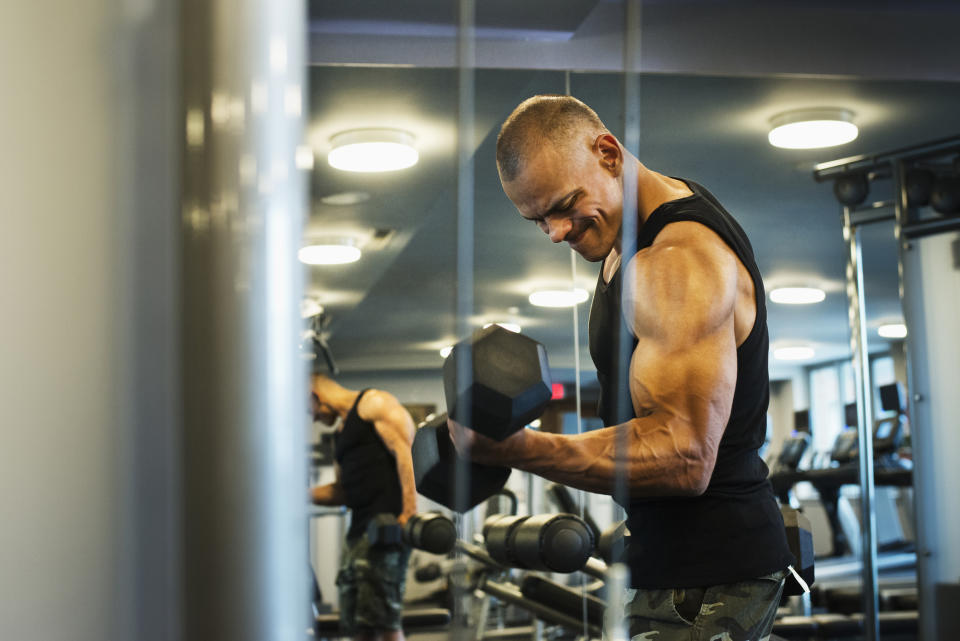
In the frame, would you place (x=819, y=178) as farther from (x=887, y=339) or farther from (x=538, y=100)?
(x=538, y=100)

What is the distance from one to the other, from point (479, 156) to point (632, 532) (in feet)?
4.17

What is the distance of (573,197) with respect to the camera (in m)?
0.97

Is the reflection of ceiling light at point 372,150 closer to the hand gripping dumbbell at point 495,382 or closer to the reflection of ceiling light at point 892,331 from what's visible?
the hand gripping dumbbell at point 495,382

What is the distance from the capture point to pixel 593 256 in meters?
1.03

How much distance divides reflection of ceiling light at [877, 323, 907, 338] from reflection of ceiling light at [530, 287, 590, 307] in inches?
66.8

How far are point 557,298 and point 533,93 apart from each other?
485mm

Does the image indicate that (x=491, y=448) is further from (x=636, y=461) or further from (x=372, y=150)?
(x=372, y=150)

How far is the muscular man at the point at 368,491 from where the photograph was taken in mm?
2062

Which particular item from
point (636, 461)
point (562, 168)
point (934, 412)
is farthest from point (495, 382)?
point (934, 412)

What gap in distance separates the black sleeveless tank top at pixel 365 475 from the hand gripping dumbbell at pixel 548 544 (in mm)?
882

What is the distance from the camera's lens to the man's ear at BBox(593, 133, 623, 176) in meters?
0.96

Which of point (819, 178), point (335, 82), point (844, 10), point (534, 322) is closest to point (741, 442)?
point (534, 322)

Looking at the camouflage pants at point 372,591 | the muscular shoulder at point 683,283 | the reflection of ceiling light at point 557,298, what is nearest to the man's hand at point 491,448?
the muscular shoulder at point 683,283

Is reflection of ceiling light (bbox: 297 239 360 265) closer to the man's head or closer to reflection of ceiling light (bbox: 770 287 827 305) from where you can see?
the man's head
